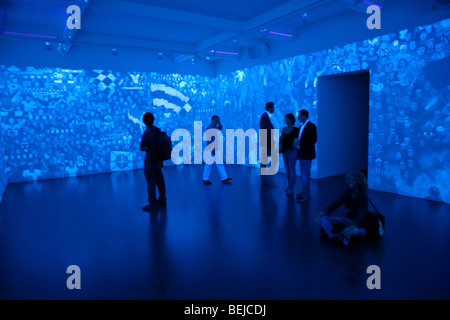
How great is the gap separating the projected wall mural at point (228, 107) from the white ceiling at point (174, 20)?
964 mm

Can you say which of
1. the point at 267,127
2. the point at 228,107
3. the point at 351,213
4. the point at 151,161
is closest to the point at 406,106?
the point at 267,127

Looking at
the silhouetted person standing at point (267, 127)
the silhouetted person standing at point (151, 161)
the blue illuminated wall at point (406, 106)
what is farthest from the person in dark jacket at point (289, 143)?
the silhouetted person standing at point (151, 161)

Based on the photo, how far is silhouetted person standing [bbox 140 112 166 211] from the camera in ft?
16.5

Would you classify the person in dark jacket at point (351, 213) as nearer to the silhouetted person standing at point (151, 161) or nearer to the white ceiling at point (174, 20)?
the silhouetted person standing at point (151, 161)

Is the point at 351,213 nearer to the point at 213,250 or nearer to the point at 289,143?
the point at 213,250

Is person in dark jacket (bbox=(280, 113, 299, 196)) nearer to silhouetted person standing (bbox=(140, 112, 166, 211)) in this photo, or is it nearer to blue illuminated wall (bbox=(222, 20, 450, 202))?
blue illuminated wall (bbox=(222, 20, 450, 202))

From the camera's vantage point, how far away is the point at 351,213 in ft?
11.6

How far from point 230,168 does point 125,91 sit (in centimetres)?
374

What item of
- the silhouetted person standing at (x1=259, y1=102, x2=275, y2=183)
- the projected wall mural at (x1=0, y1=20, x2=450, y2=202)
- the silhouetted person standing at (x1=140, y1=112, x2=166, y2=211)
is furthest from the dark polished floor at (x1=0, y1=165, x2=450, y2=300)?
the silhouetted person standing at (x1=259, y1=102, x2=275, y2=183)

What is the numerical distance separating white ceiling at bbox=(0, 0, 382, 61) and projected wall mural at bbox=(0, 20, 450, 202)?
3.16 ft

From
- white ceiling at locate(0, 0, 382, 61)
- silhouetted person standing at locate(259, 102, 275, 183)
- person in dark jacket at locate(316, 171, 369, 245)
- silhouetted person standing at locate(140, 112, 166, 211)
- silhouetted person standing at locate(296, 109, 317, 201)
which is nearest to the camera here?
person in dark jacket at locate(316, 171, 369, 245)

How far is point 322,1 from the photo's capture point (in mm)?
4984

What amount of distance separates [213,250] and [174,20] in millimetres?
4567
